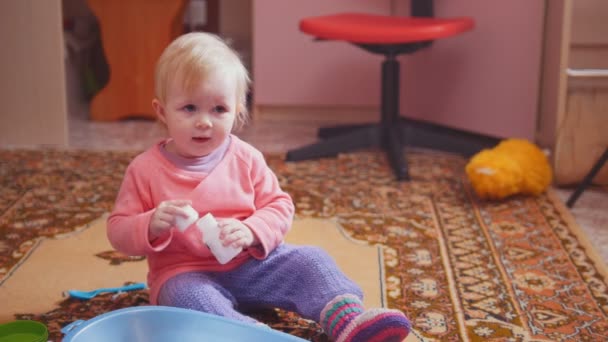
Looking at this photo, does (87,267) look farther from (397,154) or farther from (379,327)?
(397,154)

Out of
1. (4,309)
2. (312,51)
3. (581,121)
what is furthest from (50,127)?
(581,121)

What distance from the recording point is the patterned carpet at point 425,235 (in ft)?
4.17

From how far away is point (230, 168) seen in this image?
1223 millimetres

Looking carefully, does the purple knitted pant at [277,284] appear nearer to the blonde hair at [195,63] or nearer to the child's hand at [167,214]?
the child's hand at [167,214]

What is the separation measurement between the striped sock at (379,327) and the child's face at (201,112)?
351 millimetres

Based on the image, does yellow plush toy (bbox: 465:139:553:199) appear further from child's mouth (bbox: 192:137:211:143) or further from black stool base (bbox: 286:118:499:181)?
child's mouth (bbox: 192:137:211:143)

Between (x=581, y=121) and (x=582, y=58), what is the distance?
20 centimetres

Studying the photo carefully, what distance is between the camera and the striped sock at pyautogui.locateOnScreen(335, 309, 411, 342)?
3.48 feet

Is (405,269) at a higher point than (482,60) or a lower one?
lower

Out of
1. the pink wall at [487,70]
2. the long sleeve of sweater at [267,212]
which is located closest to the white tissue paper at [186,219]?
the long sleeve of sweater at [267,212]

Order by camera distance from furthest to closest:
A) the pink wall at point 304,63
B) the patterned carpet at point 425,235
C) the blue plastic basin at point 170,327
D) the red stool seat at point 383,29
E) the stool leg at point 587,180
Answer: the pink wall at point 304,63 < the red stool seat at point 383,29 < the stool leg at point 587,180 < the patterned carpet at point 425,235 < the blue plastic basin at point 170,327

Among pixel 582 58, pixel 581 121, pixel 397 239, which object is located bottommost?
pixel 397 239

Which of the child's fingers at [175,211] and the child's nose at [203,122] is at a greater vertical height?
the child's nose at [203,122]

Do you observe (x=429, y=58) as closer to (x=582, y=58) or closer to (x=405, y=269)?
(x=582, y=58)
